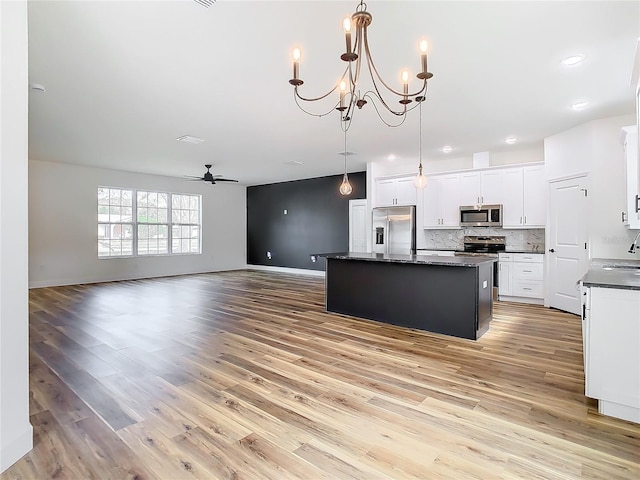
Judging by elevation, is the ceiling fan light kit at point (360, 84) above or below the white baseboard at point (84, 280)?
above

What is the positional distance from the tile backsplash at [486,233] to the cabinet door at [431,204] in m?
0.28

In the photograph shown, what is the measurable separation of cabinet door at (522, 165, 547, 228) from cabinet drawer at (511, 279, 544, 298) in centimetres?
99

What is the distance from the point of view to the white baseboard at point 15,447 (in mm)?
1722

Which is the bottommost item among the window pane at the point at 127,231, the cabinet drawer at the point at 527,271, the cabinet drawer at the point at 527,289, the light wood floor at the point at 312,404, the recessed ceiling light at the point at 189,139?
the light wood floor at the point at 312,404

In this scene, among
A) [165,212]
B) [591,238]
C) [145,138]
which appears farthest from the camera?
[165,212]

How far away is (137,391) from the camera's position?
8.54 feet

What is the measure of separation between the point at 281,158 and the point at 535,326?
5290 millimetres

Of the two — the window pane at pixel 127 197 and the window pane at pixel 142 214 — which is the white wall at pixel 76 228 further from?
the window pane at pixel 142 214

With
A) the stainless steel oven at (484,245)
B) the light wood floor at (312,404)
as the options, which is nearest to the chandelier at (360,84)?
the light wood floor at (312,404)

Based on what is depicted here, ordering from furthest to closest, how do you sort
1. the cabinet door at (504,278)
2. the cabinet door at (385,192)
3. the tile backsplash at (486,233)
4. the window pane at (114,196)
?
the window pane at (114,196)
the cabinet door at (385,192)
the tile backsplash at (486,233)
the cabinet door at (504,278)

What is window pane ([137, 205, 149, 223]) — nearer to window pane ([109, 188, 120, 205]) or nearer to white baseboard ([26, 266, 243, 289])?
window pane ([109, 188, 120, 205])

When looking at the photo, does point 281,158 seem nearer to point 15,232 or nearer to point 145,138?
point 145,138

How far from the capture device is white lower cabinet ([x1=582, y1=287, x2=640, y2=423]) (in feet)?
7.10

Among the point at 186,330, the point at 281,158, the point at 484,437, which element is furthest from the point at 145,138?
the point at 484,437
